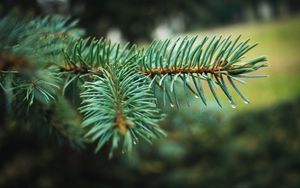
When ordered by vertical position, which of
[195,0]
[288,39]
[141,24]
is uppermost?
[288,39]

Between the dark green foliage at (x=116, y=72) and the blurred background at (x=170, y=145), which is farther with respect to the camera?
the blurred background at (x=170, y=145)

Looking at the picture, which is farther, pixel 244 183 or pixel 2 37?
pixel 244 183

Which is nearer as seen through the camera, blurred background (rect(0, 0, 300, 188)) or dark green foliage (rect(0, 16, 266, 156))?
dark green foliage (rect(0, 16, 266, 156))

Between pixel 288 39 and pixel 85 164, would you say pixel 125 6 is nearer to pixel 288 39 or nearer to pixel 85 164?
pixel 85 164

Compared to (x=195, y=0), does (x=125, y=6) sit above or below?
below

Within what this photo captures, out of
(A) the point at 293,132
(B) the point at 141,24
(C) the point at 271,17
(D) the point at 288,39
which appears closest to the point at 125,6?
(B) the point at 141,24

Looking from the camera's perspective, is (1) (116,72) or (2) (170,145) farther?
(2) (170,145)

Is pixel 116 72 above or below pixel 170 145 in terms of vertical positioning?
above

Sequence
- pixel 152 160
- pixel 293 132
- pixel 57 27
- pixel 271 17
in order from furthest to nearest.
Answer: pixel 271 17 < pixel 293 132 < pixel 152 160 < pixel 57 27
